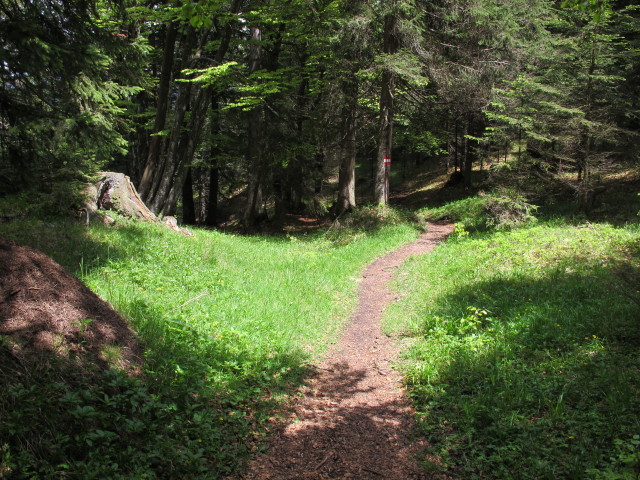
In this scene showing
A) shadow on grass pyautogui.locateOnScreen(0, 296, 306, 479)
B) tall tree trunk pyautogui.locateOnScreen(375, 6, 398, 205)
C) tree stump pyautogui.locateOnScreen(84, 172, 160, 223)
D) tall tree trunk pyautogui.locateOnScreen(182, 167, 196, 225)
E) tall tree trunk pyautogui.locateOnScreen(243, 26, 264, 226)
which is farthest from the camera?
tall tree trunk pyautogui.locateOnScreen(182, 167, 196, 225)

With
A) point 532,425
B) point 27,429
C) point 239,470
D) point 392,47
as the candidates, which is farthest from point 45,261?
point 392,47

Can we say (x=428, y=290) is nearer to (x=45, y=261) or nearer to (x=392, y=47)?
(x=45, y=261)

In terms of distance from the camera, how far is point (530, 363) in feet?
16.6

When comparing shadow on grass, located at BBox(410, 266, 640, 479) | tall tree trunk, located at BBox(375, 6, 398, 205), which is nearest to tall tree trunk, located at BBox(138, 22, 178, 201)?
tall tree trunk, located at BBox(375, 6, 398, 205)

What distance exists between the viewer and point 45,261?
4.64m

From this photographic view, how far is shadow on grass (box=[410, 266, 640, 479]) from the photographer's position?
3.56 meters

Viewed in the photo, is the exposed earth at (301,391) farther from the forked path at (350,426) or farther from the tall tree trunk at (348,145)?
the tall tree trunk at (348,145)

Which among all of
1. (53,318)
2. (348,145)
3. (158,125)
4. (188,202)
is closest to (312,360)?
(53,318)

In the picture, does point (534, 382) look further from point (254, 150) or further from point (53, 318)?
point (254, 150)

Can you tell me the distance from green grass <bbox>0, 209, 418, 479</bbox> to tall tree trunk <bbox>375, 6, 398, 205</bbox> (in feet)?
24.2

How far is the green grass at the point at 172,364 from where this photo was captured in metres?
3.01

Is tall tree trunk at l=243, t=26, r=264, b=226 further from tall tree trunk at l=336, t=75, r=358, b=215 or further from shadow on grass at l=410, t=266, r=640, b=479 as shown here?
shadow on grass at l=410, t=266, r=640, b=479

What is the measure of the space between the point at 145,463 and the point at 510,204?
12349mm

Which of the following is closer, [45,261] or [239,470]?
[239,470]
